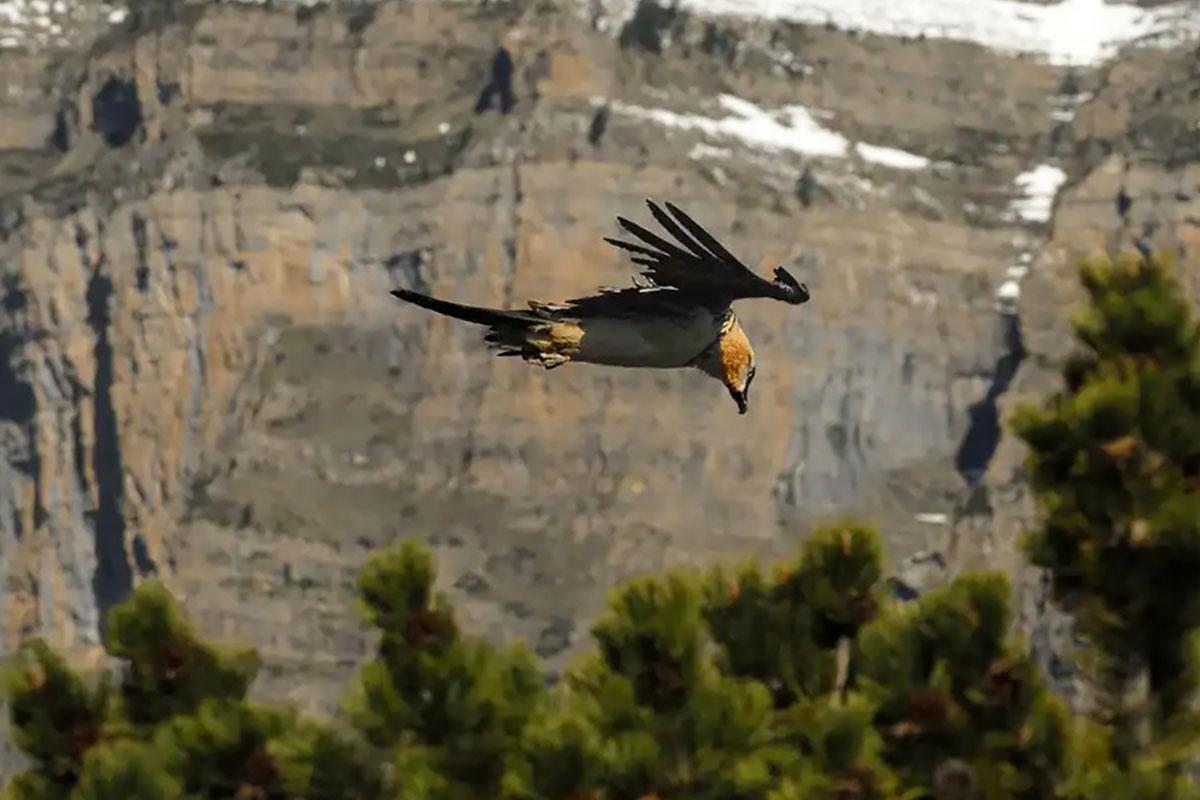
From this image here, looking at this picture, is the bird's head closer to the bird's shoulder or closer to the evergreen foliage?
the bird's shoulder

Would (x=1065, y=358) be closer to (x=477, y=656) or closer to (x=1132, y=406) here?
(x=1132, y=406)

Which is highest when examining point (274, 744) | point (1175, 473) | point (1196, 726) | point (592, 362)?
point (592, 362)

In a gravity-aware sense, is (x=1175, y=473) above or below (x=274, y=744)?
above

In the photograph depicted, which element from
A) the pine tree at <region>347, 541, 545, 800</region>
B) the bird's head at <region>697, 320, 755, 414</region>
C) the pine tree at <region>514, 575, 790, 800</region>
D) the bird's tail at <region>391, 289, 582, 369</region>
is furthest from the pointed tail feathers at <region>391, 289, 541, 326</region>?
the pine tree at <region>347, 541, 545, 800</region>

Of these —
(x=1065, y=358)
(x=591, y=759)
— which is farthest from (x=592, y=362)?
(x=1065, y=358)

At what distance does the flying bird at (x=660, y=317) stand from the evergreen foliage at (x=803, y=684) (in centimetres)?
1696

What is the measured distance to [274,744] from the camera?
4128 cm

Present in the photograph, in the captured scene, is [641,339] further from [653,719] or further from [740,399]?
[653,719]

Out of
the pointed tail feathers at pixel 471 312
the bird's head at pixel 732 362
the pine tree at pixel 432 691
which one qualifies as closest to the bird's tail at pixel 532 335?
the pointed tail feathers at pixel 471 312

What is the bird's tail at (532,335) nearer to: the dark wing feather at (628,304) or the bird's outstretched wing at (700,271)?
the dark wing feather at (628,304)

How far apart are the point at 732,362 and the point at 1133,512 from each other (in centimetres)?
2016

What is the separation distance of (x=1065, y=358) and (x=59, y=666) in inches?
564

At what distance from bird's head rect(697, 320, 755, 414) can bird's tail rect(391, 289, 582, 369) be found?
93cm

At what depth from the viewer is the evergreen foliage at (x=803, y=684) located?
1512 inches
